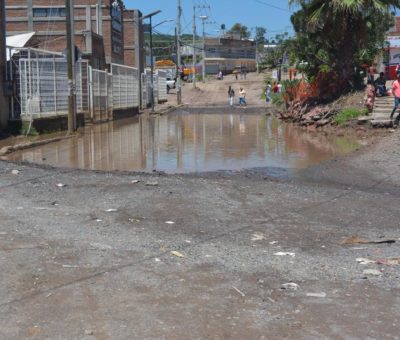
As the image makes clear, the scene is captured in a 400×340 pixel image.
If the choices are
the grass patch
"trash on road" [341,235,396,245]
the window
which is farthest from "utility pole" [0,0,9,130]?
the window

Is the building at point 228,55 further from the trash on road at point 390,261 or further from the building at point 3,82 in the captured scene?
the trash on road at point 390,261

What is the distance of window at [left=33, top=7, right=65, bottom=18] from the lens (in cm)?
4747

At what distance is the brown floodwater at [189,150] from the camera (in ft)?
49.1

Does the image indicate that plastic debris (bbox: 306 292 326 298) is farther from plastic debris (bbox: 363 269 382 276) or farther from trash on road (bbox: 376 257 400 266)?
trash on road (bbox: 376 257 400 266)

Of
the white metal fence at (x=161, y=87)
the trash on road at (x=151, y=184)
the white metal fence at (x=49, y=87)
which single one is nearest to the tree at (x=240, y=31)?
the white metal fence at (x=161, y=87)

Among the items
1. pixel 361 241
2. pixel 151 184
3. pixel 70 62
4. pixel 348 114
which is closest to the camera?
pixel 361 241

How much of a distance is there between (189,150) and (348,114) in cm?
862

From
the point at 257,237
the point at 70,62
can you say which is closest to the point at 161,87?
the point at 70,62

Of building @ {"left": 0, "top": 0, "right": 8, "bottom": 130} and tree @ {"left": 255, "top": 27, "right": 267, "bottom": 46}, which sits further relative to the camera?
tree @ {"left": 255, "top": 27, "right": 267, "bottom": 46}

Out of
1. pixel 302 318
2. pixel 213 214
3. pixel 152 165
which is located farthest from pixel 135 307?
pixel 152 165

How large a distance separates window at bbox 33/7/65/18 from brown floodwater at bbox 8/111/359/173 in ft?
82.3

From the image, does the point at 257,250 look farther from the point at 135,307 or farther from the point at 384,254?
the point at 135,307

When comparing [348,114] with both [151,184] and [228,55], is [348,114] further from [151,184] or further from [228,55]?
[228,55]

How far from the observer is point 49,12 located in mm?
47781
